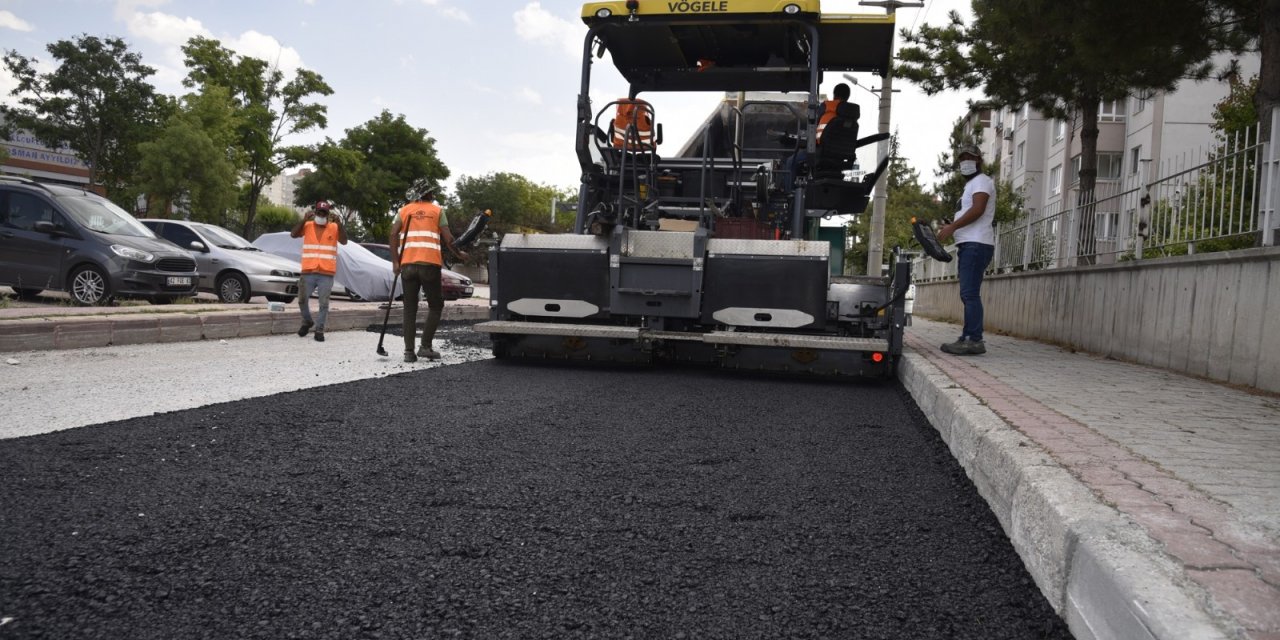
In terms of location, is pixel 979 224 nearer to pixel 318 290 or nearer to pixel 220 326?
pixel 318 290

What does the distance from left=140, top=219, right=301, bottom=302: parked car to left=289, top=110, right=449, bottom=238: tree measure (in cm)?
2674

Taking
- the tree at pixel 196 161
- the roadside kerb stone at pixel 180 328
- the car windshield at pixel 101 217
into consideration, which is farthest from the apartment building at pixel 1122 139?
the tree at pixel 196 161

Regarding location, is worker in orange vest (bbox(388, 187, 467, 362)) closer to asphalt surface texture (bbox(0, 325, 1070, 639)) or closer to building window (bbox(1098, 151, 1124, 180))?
asphalt surface texture (bbox(0, 325, 1070, 639))

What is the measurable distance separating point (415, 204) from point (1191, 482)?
704 cm

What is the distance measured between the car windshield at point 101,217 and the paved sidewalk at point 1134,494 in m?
10.7

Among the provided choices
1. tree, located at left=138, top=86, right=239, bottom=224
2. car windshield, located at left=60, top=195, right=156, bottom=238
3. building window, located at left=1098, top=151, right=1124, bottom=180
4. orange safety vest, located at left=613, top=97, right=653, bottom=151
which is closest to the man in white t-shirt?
orange safety vest, located at left=613, top=97, right=653, bottom=151

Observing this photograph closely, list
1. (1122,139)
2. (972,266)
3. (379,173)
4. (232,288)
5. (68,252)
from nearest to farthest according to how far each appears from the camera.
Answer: (972,266) < (68,252) < (232,288) < (1122,139) < (379,173)

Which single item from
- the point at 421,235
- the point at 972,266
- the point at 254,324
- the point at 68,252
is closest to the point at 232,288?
the point at 68,252

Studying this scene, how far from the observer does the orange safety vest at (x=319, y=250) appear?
1028 centimetres

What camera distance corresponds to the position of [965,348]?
8.39m

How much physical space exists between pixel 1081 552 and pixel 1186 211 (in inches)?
255

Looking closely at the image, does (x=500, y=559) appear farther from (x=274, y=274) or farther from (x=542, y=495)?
(x=274, y=274)

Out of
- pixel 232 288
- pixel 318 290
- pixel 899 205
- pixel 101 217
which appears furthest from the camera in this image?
pixel 899 205

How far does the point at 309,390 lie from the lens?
19.7 ft
